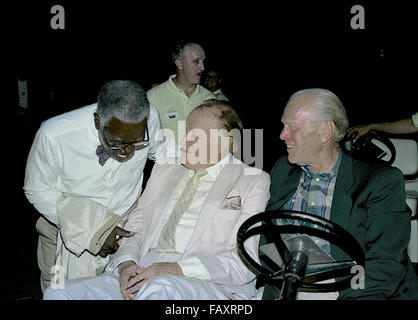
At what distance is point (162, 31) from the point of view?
10531 millimetres

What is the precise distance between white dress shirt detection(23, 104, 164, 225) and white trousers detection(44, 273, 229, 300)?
0.45m

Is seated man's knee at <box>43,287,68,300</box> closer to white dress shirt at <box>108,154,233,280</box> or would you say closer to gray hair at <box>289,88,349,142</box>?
white dress shirt at <box>108,154,233,280</box>

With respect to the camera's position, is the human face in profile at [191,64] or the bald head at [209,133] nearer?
the bald head at [209,133]

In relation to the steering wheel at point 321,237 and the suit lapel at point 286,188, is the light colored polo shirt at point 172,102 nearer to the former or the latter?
the suit lapel at point 286,188

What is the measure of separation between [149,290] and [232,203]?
63 centimetres

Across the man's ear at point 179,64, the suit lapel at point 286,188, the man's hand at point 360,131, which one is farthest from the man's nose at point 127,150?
the man's ear at point 179,64

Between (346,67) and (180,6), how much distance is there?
5.27m

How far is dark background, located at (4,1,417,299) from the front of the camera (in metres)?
8.77

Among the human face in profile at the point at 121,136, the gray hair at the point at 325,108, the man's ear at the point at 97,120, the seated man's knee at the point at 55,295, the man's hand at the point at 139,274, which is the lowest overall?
the seated man's knee at the point at 55,295

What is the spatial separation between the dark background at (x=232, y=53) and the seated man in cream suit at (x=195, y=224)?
14.3 feet

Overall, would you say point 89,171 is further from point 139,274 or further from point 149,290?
point 149,290

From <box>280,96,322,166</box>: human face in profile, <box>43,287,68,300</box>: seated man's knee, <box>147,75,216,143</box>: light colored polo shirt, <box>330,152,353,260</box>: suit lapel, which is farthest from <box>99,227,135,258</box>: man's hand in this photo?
<box>147,75,216,143</box>: light colored polo shirt

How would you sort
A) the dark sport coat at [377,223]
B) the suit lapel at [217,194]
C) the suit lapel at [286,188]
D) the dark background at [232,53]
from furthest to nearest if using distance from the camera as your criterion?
the dark background at [232,53]
the suit lapel at [286,188]
the suit lapel at [217,194]
the dark sport coat at [377,223]

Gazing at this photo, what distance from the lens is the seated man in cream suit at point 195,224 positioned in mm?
1947
